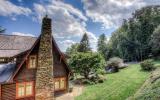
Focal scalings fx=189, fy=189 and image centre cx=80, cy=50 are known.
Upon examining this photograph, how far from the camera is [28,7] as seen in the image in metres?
22.7

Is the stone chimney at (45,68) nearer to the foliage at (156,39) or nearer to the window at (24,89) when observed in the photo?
the window at (24,89)

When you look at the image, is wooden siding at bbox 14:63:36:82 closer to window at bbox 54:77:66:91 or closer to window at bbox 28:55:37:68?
window at bbox 28:55:37:68

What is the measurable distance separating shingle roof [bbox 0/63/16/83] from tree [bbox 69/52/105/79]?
40.5ft

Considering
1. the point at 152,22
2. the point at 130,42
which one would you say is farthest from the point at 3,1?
the point at 152,22

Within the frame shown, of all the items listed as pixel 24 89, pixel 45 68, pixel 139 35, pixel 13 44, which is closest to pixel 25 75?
pixel 24 89

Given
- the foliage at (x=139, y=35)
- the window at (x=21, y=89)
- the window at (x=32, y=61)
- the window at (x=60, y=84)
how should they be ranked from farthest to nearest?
the foliage at (x=139, y=35), the window at (x=60, y=84), the window at (x=32, y=61), the window at (x=21, y=89)

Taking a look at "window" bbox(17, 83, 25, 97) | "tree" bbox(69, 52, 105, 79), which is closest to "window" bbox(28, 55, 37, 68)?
"window" bbox(17, 83, 25, 97)

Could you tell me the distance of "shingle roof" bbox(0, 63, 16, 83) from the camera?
1882cm

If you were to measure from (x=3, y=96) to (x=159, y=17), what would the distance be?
47.8m

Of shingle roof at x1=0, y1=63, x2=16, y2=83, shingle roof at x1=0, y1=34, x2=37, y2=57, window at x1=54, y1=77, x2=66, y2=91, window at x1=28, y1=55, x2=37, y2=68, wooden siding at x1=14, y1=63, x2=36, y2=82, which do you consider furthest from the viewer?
shingle roof at x1=0, y1=34, x2=37, y2=57

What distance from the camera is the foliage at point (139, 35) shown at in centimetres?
5406

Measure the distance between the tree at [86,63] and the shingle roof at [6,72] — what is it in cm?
1235

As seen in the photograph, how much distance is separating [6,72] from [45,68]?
4112 mm

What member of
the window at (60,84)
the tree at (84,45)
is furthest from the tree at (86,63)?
the tree at (84,45)
